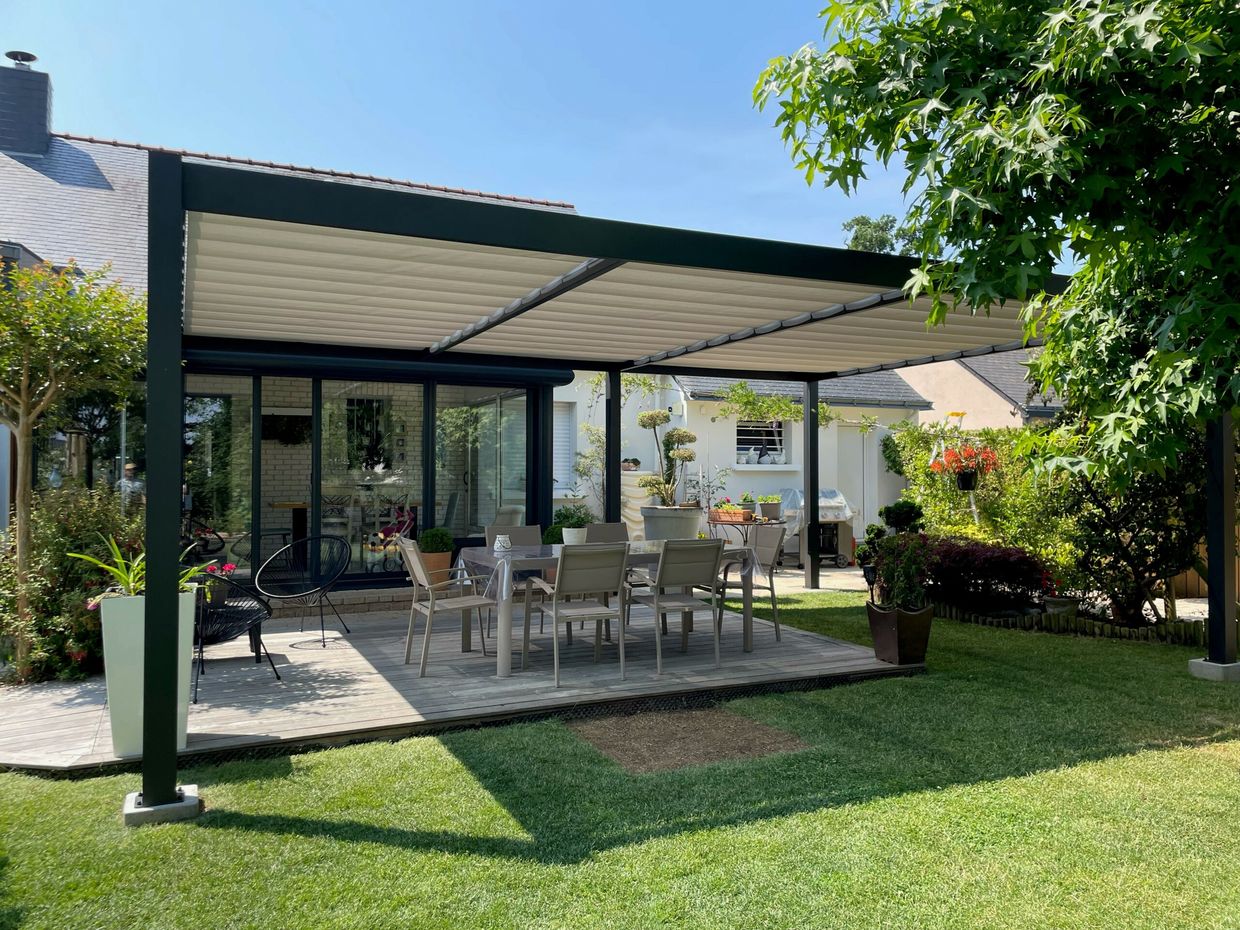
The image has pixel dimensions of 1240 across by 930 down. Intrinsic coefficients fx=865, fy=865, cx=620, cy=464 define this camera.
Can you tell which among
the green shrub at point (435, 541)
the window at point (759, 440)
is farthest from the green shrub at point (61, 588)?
the window at point (759, 440)

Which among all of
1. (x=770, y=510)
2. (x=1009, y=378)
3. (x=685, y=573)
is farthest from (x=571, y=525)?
(x=1009, y=378)

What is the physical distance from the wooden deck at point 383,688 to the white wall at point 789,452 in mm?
9989

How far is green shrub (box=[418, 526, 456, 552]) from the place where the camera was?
9.34m

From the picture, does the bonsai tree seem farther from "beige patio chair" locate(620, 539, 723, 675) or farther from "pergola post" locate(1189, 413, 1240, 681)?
"pergola post" locate(1189, 413, 1240, 681)

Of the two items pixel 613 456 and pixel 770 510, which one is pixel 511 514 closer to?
pixel 613 456

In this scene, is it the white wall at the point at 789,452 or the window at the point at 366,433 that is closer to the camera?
the window at the point at 366,433

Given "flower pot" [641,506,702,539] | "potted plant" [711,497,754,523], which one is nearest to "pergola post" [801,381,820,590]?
"potted plant" [711,497,754,523]

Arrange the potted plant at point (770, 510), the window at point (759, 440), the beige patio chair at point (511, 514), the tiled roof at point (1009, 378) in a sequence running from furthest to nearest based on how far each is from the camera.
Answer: the window at point (759, 440), the tiled roof at point (1009, 378), the potted plant at point (770, 510), the beige patio chair at point (511, 514)

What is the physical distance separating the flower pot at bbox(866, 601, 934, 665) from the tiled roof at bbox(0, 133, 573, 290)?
988cm

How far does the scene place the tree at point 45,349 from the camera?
5992 mm

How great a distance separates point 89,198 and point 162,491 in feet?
38.4

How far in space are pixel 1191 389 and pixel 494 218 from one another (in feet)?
11.9

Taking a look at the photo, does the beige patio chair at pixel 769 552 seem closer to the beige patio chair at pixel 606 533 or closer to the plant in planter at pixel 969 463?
the beige patio chair at pixel 606 533

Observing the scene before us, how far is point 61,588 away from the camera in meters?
6.41
